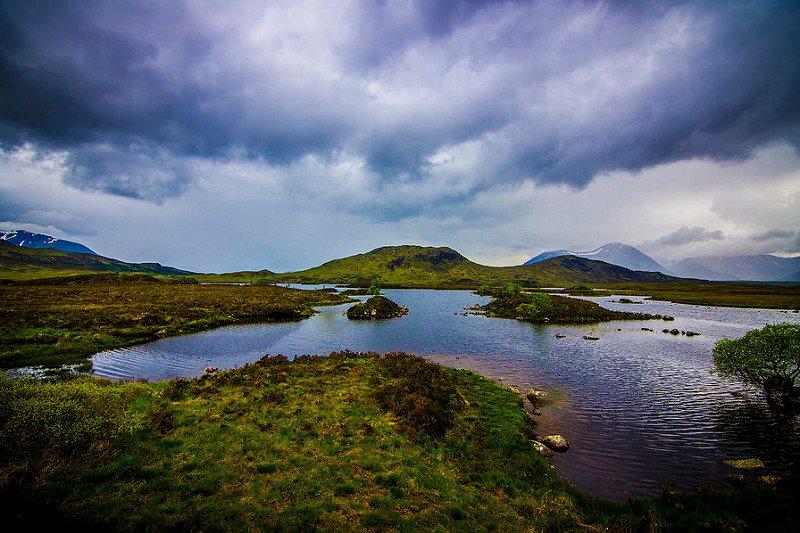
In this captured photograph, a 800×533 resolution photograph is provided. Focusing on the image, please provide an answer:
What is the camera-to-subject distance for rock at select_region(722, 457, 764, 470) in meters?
19.7

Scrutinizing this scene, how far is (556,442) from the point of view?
22469 millimetres

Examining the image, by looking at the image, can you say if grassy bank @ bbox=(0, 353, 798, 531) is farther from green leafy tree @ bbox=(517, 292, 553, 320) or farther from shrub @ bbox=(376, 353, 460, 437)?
green leafy tree @ bbox=(517, 292, 553, 320)

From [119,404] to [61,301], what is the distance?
82163 mm

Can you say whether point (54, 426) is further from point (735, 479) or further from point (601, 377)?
point (601, 377)

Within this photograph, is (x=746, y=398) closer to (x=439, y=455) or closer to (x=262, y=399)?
(x=439, y=455)

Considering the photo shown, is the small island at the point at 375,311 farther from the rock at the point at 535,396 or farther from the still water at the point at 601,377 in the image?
the rock at the point at 535,396

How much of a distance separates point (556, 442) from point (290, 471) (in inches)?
681

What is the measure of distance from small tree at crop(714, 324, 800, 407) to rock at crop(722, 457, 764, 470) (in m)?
13.5

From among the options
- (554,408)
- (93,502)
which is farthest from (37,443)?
(554,408)

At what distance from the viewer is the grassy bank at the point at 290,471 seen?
40.6ft

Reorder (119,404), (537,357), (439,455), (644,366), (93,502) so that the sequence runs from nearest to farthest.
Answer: (93,502) < (439,455) < (119,404) < (644,366) < (537,357)

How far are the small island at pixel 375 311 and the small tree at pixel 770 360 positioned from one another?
69273 millimetres

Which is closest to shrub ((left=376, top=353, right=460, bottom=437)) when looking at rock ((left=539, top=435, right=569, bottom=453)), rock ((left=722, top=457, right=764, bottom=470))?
rock ((left=539, top=435, right=569, bottom=453))

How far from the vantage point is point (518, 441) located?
21453 millimetres
